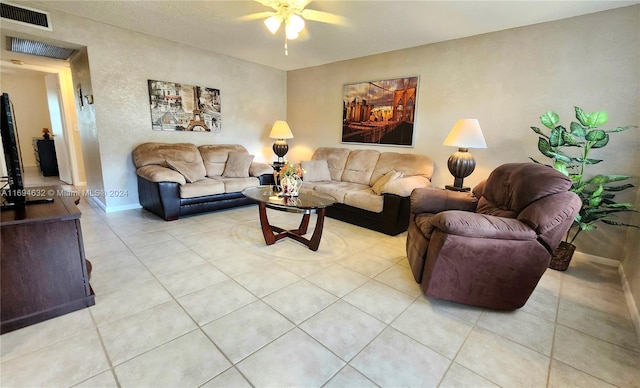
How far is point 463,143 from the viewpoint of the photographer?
9.52 feet

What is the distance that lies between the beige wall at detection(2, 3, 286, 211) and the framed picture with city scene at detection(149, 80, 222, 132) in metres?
0.09

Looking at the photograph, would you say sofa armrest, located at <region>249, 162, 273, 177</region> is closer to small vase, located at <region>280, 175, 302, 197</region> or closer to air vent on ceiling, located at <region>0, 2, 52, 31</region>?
small vase, located at <region>280, 175, 302, 197</region>

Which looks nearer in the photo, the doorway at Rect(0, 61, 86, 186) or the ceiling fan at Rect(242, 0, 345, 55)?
the ceiling fan at Rect(242, 0, 345, 55)

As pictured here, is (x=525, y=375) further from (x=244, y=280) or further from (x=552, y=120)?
(x=552, y=120)

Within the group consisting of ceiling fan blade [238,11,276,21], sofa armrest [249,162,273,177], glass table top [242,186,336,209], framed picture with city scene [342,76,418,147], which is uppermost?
ceiling fan blade [238,11,276,21]

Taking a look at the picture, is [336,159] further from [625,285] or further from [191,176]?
[625,285]

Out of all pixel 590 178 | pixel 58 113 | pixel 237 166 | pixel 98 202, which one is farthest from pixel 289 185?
pixel 58 113

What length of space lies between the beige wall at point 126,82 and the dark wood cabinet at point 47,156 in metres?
3.13

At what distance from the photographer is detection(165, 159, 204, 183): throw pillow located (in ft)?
12.0

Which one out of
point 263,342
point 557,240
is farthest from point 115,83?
point 557,240

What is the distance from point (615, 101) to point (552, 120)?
0.59 metres

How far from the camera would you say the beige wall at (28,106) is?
22.6ft

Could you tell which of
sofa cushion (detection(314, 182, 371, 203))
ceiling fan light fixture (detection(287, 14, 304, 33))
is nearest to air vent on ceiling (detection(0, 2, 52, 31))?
ceiling fan light fixture (detection(287, 14, 304, 33))

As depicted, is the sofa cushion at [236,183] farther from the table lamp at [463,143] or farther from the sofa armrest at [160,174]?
the table lamp at [463,143]
